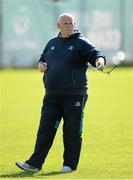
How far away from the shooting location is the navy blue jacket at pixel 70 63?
435 inches

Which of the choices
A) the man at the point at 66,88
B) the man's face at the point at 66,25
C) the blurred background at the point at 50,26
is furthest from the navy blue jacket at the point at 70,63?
the blurred background at the point at 50,26

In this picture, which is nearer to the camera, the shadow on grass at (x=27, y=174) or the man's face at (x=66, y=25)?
the shadow on grass at (x=27, y=174)

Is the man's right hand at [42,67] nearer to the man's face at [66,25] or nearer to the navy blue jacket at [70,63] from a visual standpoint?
the navy blue jacket at [70,63]

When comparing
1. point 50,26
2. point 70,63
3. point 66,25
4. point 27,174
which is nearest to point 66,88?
point 70,63

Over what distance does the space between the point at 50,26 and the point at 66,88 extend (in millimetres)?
27883

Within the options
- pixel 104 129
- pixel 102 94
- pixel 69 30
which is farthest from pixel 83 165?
pixel 102 94

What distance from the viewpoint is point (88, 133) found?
15.4 metres

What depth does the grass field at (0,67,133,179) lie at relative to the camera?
1120cm

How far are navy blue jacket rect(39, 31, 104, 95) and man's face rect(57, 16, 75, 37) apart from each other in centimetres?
13

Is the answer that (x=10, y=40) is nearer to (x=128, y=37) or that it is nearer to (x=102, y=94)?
(x=128, y=37)

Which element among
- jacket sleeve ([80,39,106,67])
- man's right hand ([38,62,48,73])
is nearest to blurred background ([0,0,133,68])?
man's right hand ([38,62,48,73])

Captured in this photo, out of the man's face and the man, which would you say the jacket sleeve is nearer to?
the man

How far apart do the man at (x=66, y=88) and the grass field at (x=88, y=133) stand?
0.86 feet

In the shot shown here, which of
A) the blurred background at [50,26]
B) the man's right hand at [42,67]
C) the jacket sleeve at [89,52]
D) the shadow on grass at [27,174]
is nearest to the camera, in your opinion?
the shadow on grass at [27,174]
